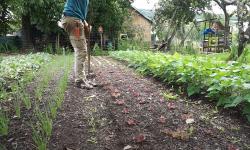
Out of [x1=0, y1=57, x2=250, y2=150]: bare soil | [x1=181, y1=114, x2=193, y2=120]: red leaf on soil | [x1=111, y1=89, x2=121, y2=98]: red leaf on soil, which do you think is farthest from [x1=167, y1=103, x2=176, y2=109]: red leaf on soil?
[x1=111, y1=89, x2=121, y2=98]: red leaf on soil

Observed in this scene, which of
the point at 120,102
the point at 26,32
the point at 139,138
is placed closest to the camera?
the point at 139,138

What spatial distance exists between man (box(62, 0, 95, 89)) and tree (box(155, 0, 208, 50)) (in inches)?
787

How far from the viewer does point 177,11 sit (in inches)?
1055

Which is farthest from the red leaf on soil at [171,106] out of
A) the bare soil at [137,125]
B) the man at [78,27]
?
the man at [78,27]

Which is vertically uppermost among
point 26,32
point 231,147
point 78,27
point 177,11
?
point 177,11

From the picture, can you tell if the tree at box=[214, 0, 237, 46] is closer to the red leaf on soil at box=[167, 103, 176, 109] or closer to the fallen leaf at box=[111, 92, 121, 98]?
the fallen leaf at box=[111, 92, 121, 98]

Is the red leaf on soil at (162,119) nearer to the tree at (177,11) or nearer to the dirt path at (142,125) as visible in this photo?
the dirt path at (142,125)

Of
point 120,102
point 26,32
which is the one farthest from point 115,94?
point 26,32

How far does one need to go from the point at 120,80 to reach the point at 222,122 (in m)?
3.20

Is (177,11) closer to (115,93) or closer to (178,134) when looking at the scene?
(115,93)

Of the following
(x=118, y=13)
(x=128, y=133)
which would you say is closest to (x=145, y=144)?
(x=128, y=133)

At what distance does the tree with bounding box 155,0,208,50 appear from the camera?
26344 mm

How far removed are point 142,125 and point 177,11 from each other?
24156 mm

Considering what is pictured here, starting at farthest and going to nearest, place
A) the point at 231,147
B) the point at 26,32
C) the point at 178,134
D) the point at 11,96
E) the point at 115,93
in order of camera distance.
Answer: the point at 26,32 → the point at 115,93 → the point at 11,96 → the point at 178,134 → the point at 231,147
